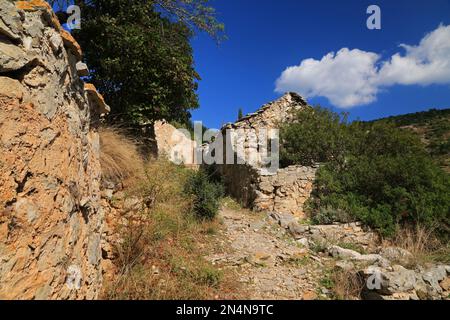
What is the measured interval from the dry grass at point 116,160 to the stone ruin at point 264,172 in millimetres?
3885

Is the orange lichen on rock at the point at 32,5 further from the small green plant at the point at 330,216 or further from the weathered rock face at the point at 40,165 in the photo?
the small green plant at the point at 330,216

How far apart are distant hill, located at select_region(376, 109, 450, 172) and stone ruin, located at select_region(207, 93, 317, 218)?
6.35 metres

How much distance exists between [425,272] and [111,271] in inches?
187

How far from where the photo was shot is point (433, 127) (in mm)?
20594

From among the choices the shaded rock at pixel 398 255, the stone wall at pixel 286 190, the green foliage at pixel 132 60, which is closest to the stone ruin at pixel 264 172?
the stone wall at pixel 286 190

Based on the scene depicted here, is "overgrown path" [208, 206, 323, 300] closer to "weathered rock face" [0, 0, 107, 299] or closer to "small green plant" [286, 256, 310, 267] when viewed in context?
"small green plant" [286, 256, 310, 267]

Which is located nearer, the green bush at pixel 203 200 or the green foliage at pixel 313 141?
the green bush at pixel 203 200

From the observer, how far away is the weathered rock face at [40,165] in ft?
5.72

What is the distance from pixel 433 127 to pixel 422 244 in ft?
63.8

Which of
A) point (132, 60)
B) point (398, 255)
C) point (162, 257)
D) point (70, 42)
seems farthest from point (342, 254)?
point (132, 60)

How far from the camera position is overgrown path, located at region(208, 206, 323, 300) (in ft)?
12.9

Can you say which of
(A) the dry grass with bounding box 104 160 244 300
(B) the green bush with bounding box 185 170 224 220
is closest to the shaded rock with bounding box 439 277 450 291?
(A) the dry grass with bounding box 104 160 244 300
